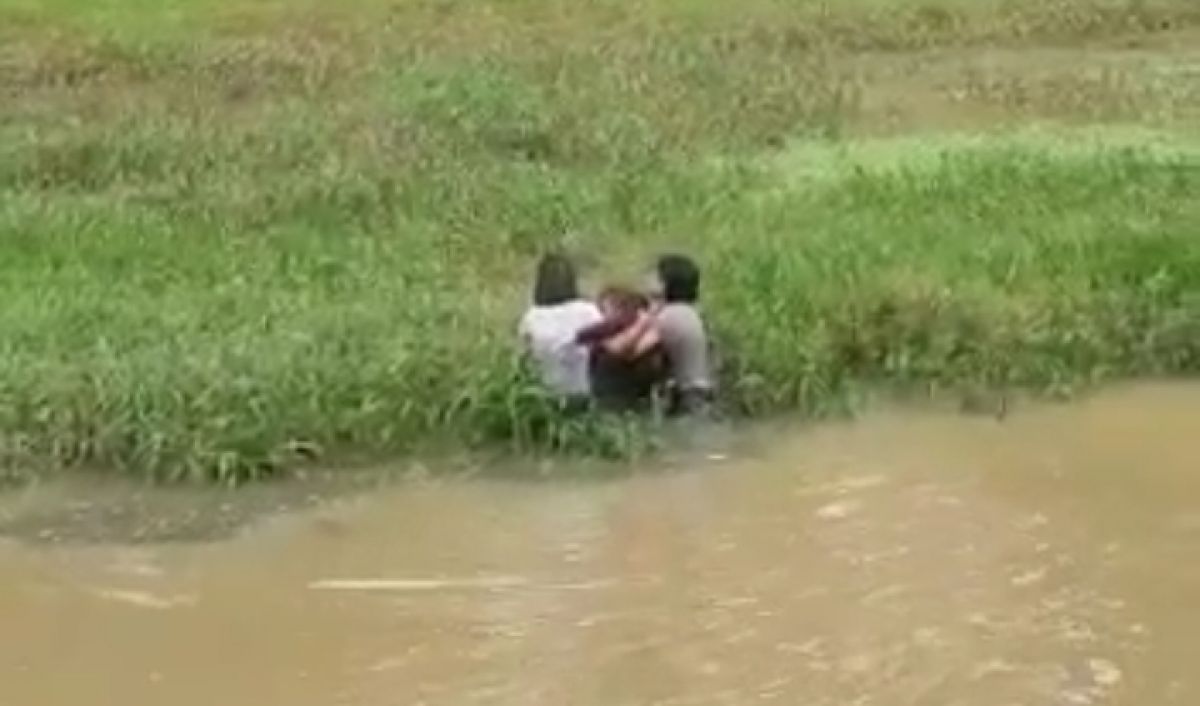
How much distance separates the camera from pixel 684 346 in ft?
33.9

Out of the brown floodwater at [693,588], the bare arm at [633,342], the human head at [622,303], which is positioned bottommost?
the brown floodwater at [693,588]

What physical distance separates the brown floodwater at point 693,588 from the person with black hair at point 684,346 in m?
0.29

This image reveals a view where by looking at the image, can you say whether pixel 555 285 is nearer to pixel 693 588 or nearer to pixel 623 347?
pixel 623 347

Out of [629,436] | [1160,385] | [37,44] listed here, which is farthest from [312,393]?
[37,44]

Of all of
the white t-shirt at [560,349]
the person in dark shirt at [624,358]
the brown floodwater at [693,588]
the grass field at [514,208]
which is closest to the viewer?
the brown floodwater at [693,588]

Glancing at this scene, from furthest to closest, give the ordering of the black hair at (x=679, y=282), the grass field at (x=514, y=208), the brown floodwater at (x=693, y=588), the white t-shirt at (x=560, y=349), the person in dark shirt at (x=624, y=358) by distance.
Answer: the black hair at (x=679, y=282) < the person in dark shirt at (x=624, y=358) < the white t-shirt at (x=560, y=349) < the grass field at (x=514, y=208) < the brown floodwater at (x=693, y=588)

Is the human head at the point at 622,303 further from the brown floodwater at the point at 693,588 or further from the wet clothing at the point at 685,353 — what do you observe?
the brown floodwater at the point at 693,588

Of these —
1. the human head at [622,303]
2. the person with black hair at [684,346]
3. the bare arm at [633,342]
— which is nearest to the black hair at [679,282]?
the person with black hair at [684,346]

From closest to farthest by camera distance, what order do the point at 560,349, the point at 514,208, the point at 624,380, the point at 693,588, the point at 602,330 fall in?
the point at 693,588, the point at 560,349, the point at 602,330, the point at 624,380, the point at 514,208

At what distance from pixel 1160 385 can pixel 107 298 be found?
4031 millimetres

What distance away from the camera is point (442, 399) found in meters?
10.1

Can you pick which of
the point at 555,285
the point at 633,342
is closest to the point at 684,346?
the point at 633,342

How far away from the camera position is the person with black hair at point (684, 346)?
10336 mm

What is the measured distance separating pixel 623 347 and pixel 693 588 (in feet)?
6.26
